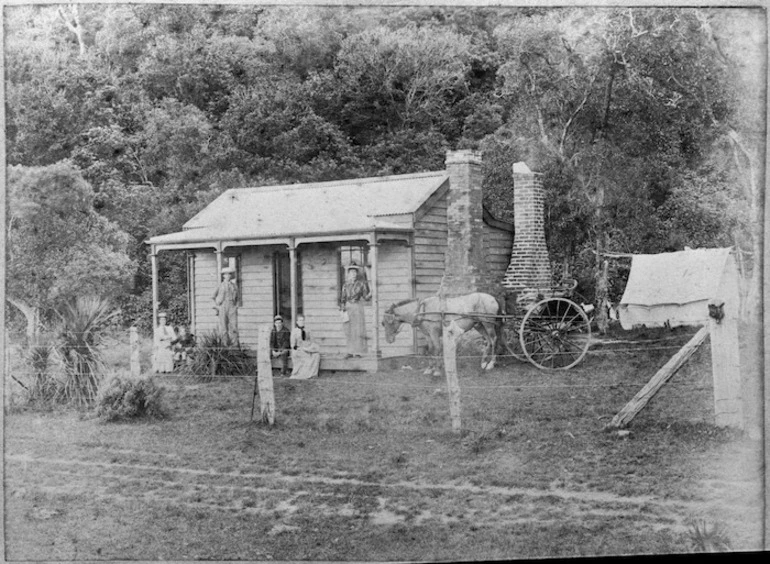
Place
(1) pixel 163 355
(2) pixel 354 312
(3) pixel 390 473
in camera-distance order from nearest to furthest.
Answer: (3) pixel 390 473 → (2) pixel 354 312 → (1) pixel 163 355

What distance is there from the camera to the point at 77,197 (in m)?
7.98

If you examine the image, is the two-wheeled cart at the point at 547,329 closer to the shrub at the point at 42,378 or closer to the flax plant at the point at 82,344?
the flax plant at the point at 82,344

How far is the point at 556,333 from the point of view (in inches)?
308

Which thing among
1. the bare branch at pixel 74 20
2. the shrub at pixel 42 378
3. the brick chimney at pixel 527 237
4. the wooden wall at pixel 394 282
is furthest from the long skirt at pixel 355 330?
the bare branch at pixel 74 20

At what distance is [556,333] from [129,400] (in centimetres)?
328

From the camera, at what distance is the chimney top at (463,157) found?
26.0 feet

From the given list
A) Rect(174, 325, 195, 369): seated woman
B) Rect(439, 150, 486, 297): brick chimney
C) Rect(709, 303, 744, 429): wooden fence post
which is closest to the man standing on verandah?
Rect(174, 325, 195, 369): seated woman

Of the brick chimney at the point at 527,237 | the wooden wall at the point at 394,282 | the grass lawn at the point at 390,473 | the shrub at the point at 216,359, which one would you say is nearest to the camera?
the grass lawn at the point at 390,473

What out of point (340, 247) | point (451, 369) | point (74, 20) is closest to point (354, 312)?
point (340, 247)

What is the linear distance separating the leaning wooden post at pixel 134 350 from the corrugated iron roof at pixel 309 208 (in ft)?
2.39

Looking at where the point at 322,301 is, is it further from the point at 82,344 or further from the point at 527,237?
the point at 82,344

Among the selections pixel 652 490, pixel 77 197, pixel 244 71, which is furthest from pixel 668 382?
pixel 77 197

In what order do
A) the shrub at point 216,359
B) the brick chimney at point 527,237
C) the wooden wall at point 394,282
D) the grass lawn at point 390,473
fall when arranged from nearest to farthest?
the grass lawn at point 390,473, the wooden wall at point 394,282, the brick chimney at point 527,237, the shrub at point 216,359

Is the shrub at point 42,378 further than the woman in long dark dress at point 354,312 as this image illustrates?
Yes
